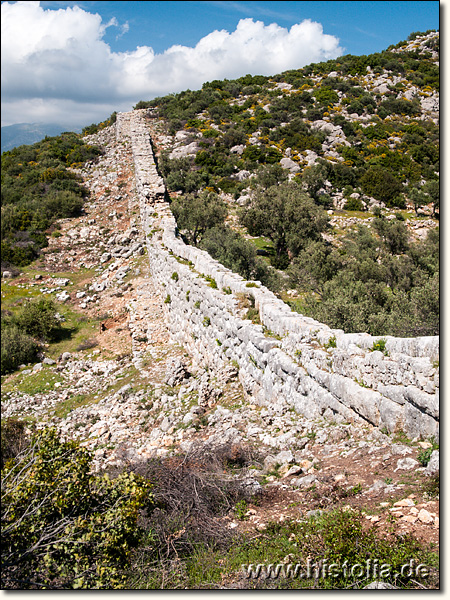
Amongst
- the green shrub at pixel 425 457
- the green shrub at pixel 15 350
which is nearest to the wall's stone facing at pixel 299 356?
the green shrub at pixel 425 457

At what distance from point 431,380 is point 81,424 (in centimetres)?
881

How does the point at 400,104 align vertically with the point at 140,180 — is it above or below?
above

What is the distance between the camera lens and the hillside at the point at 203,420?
3814 mm

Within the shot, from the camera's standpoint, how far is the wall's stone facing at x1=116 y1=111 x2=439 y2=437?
16.1ft

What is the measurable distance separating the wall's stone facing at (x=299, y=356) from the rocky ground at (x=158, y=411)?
292 millimetres

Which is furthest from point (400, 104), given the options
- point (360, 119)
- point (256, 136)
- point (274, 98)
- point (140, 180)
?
point (140, 180)

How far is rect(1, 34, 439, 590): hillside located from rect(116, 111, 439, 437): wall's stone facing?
0.10 ft

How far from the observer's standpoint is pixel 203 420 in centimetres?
841

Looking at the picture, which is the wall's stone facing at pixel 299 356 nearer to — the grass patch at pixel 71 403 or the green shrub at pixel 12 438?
the grass patch at pixel 71 403

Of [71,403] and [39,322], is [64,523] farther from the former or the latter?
[39,322]

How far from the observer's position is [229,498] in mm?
5109

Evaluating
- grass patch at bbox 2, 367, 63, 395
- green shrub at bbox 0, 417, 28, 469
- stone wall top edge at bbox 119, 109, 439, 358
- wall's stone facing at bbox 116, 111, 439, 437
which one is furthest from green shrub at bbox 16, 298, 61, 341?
stone wall top edge at bbox 119, 109, 439, 358

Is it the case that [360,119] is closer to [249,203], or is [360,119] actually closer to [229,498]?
[249,203]

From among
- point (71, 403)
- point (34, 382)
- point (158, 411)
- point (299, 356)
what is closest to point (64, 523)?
point (299, 356)
